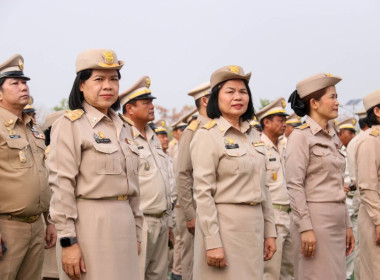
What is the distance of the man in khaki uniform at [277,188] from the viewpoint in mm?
7293

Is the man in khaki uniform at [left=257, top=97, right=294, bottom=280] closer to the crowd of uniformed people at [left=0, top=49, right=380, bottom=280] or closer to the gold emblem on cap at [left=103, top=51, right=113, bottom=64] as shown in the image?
the crowd of uniformed people at [left=0, top=49, right=380, bottom=280]

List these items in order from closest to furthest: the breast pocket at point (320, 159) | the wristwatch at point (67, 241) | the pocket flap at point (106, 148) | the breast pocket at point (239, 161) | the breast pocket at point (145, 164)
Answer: the wristwatch at point (67, 241) < the pocket flap at point (106, 148) < the breast pocket at point (239, 161) < the breast pocket at point (320, 159) < the breast pocket at point (145, 164)

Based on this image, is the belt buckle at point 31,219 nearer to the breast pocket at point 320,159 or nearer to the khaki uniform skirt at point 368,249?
the breast pocket at point 320,159

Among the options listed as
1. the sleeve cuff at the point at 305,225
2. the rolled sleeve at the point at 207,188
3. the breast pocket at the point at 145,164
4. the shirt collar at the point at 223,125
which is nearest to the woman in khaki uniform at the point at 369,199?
the sleeve cuff at the point at 305,225

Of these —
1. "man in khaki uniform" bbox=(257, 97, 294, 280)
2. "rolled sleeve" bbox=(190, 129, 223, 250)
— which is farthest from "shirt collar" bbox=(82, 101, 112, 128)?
"man in khaki uniform" bbox=(257, 97, 294, 280)

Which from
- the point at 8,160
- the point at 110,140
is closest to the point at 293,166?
the point at 110,140

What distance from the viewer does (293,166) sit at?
17.7ft

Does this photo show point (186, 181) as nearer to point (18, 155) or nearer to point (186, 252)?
point (18, 155)

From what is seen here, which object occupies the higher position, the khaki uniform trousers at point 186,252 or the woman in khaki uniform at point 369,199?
the woman in khaki uniform at point 369,199

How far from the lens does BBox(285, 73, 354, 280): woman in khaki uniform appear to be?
17.5 feet

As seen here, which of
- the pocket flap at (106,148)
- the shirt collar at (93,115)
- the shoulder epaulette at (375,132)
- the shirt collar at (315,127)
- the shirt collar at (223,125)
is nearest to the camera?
the pocket flap at (106,148)

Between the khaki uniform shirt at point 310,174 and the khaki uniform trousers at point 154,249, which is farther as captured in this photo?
the khaki uniform trousers at point 154,249

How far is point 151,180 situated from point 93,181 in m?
2.36

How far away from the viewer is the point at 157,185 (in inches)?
246
